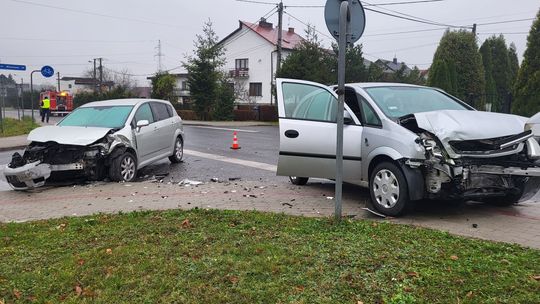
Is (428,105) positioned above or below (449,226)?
above

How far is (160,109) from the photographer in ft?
36.1

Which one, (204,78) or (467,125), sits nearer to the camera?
(467,125)

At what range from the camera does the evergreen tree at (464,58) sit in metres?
26.5

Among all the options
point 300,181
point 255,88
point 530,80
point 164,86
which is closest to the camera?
point 300,181

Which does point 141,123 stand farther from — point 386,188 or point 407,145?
point 407,145

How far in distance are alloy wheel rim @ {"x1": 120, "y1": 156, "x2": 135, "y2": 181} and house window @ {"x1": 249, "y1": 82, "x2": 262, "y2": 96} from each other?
1707 inches

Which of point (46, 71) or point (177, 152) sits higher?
point (46, 71)

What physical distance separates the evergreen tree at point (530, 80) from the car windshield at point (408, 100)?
43.9ft

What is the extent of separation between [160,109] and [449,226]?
7.63m

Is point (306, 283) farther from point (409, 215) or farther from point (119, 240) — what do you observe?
point (409, 215)

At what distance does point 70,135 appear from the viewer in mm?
8539

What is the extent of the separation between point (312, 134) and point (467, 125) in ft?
7.16

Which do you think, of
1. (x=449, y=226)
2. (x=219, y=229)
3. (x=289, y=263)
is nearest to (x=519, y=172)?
(x=449, y=226)

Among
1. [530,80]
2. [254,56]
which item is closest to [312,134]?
[530,80]
